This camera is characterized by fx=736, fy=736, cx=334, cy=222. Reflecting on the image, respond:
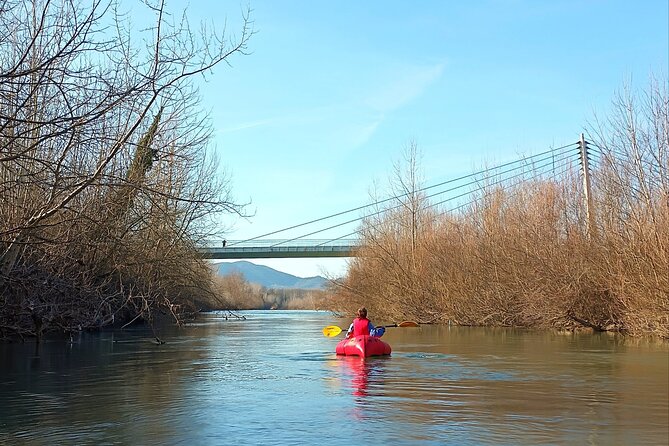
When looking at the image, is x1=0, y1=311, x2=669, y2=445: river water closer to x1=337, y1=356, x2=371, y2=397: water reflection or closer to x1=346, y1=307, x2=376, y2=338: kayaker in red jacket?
x1=337, y1=356, x2=371, y2=397: water reflection

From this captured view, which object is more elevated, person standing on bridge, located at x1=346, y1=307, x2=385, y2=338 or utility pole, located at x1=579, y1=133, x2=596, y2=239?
utility pole, located at x1=579, y1=133, x2=596, y2=239

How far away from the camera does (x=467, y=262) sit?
97.6ft

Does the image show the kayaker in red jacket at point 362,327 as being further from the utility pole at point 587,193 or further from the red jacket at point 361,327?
the utility pole at point 587,193

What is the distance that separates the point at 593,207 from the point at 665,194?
4429 millimetres

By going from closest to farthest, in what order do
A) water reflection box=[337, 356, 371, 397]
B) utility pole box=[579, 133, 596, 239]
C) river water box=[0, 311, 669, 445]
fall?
A: river water box=[0, 311, 669, 445], water reflection box=[337, 356, 371, 397], utility pole box=[579, 133, 596, 239]

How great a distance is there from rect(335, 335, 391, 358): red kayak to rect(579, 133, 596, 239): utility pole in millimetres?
10695

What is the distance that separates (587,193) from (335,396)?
1646cm

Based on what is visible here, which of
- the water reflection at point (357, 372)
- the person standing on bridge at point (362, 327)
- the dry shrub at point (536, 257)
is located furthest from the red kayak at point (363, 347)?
the dry shrub at point (536, 257)

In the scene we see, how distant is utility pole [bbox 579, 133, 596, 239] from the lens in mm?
23562

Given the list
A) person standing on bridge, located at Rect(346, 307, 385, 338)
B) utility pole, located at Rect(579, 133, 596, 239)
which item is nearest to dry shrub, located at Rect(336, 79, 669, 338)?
utility pole, located at Rect(579, 133, 596, 239)

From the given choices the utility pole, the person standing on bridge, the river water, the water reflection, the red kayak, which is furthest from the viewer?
the utility pole

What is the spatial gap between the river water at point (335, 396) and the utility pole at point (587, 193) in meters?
6.17

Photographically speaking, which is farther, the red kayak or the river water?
the red kayak

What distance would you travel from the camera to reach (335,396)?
33.8 ft
